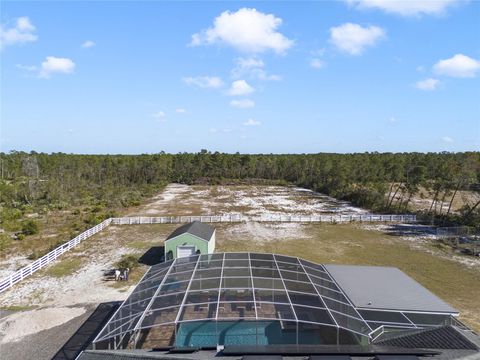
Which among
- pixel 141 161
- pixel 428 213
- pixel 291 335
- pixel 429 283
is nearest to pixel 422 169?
pixel 428 213

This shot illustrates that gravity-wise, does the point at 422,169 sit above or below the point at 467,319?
above

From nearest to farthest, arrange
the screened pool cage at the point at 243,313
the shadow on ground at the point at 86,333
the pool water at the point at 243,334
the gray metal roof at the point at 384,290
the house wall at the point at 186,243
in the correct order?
the pool water at the point at 243,334, the screened pool cage at the point at 243,313, the shadow on ground at the point at 86,333, the gray metal roof at the point at 384,290, the house wall at the point at 186,243

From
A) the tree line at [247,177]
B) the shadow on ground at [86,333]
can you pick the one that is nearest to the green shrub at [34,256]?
the shadow on ground at [86,333]

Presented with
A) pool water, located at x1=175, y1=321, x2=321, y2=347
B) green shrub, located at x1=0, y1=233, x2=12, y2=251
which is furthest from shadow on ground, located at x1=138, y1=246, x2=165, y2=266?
pool water, located at x1=175, y1=321, x2=321, y2=347

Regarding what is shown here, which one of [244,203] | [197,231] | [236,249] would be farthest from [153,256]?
[244,203]

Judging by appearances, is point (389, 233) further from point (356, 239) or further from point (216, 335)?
point (216, 335)

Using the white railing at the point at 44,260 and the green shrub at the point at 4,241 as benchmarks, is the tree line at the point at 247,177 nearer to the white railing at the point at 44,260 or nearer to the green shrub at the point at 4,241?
the green shrub at the point at 4,241
